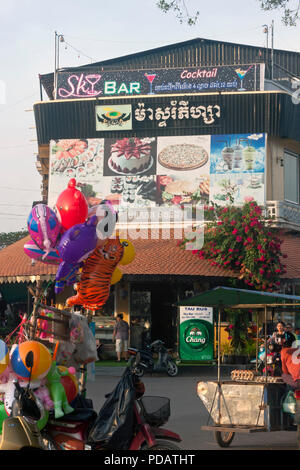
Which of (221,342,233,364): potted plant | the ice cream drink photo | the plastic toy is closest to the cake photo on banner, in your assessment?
the ice cream drink photo

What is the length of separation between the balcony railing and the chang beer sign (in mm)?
5375

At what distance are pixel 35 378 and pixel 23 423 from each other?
2.37 feet

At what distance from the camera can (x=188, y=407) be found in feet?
46.7

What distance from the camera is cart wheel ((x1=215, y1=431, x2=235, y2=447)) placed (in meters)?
9.95

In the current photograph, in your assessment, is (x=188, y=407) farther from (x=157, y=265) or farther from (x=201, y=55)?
(x=201, y=55)

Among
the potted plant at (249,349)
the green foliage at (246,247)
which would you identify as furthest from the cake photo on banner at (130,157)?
the potted plant at (249,349)

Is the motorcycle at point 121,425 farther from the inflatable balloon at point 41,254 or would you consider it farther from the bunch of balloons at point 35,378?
the inflatable balloon at point 41,254

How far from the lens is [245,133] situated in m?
→ 26.3

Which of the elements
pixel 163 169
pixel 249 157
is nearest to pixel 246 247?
pixel 249 157

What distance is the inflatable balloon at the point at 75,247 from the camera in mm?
8562

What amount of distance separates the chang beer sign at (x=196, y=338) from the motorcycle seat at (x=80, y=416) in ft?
48.5

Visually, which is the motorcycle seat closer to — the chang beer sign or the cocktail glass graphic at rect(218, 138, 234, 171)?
the chang beer sign

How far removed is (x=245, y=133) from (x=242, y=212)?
3668mm

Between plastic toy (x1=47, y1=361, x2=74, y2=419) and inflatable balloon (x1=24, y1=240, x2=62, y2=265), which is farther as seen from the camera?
inflatable balloon (x1=24, y1=240, x2=62, y2=265)
